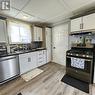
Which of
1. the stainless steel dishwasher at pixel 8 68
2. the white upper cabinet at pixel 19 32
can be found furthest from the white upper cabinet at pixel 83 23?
the stainless steel dishwasher at pixel 8 68

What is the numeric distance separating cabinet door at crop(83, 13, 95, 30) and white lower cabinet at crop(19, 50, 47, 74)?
214cm

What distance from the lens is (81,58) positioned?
6.99 ft

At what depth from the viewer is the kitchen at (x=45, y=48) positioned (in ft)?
5.94

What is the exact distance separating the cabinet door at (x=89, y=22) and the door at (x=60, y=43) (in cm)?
105

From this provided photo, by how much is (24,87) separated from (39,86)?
16.8 inches

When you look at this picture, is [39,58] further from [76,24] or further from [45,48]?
[76,24]

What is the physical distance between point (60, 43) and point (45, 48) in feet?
2.76

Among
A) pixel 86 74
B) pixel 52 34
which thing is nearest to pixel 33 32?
pixel 52 34

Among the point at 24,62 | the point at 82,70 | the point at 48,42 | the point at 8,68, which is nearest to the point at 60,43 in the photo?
the point at 48,42

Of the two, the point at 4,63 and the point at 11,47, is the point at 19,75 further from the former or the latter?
the point at 11,47

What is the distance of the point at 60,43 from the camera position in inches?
141

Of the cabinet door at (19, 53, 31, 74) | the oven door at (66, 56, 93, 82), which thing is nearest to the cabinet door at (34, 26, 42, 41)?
the cabinet door at (19, 53, 31, 74)

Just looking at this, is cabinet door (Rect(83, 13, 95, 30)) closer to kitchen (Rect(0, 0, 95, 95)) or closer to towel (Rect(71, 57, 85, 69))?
kitchen (Rect(0, 0, 95, 95))

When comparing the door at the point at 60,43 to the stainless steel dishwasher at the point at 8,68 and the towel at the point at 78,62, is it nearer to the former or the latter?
the towel at the point at 78,62
